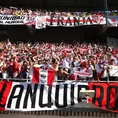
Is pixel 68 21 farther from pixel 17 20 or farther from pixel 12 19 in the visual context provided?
pixel 12 19

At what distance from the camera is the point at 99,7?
31625 mm

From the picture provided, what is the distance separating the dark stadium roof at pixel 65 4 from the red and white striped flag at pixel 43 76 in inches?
749

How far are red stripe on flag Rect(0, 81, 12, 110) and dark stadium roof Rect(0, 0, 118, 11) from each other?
756 inches

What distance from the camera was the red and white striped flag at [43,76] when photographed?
43.6 ft

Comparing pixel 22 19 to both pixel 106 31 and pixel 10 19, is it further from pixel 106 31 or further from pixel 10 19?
pixel 106 31

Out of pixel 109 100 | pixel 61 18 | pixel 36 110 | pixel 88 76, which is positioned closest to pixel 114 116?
pixel 109 100

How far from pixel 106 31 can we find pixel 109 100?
16897 mm

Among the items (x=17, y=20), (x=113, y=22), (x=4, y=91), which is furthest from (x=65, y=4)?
(x=4, y=91)

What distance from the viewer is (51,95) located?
514 inches

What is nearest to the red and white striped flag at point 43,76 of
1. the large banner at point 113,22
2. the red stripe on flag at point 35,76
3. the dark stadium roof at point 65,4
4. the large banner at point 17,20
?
the red stripe on flag at point 35,76

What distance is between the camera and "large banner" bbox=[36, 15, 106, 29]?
2562 cm

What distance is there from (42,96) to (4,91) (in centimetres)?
162

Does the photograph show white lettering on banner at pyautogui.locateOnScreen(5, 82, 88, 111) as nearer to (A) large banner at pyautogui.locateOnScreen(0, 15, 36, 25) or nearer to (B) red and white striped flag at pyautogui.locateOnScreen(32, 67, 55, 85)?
(B) red and white striped flag at pyautogui.locateOnScreen(32, 67, 55, 85)

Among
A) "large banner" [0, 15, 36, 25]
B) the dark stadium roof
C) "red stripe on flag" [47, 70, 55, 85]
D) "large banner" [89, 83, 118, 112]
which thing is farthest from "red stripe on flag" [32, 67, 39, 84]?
the dark stadium roof
